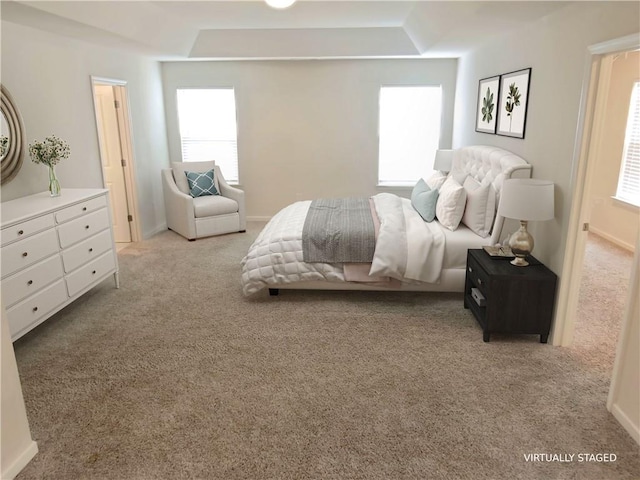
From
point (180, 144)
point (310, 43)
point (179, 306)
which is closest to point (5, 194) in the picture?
point (179, 306)

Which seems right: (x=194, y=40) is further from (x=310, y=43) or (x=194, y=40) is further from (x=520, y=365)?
(x=520, y=365)

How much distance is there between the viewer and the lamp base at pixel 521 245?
3.21 metres

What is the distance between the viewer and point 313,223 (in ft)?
13.6

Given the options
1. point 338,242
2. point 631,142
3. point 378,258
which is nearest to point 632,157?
point 631,142

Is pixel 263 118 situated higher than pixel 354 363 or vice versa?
pixel 263 118

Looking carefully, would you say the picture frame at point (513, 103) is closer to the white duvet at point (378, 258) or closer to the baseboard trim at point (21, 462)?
the white duvet at point (378, 258)

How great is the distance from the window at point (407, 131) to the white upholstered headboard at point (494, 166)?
1.65 m

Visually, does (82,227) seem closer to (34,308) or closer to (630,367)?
(34,308)

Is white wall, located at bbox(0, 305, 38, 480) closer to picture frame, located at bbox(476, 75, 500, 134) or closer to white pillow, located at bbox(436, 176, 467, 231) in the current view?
white pillow, located at bbox(436, 176, 467, 231)

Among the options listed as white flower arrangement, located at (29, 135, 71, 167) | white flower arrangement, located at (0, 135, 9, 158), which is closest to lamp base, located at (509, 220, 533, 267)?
white flower arrangement, located at (29, 135, 71, 167)

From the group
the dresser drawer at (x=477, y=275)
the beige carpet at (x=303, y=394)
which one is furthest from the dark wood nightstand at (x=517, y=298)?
the beige carpet at (x=303, y=394)

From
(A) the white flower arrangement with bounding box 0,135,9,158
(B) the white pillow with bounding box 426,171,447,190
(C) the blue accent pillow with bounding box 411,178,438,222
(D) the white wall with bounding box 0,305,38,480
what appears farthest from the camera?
(B) the white pillow with bounding box 426,171,447,190

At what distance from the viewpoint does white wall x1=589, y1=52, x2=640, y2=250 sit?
205 inches

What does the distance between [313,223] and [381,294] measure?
2.87ft
